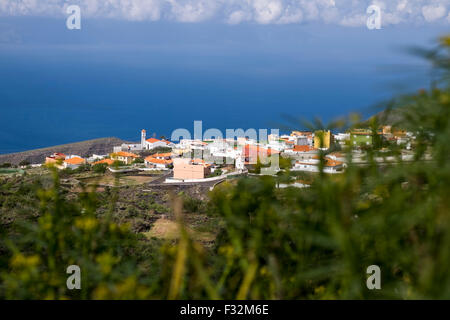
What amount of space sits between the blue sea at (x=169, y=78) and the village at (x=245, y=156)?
0.10 metres

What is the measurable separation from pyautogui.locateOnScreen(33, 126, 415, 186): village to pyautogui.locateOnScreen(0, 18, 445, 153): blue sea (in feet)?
0.32

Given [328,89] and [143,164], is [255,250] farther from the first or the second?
[328,89]

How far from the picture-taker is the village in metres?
1.07

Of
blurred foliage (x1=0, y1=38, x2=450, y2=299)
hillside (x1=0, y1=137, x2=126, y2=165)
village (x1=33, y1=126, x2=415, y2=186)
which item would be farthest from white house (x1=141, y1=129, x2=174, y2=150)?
blurred foliage (x1=0, y1=38, x2=450, y2=299)

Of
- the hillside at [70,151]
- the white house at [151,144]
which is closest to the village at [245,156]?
the white house at [151,144]

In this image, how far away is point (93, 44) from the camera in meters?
182

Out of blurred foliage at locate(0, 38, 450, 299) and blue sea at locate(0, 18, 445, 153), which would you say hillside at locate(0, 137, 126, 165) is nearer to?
blue sea at locate(0, 18, 445, 153)

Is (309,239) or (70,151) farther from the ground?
(309,239)

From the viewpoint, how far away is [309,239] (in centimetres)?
85

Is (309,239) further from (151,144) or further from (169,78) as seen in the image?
(169,78)

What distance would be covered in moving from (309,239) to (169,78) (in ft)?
430

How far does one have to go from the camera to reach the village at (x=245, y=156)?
107 cm

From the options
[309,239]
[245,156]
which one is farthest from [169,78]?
[309,239]
